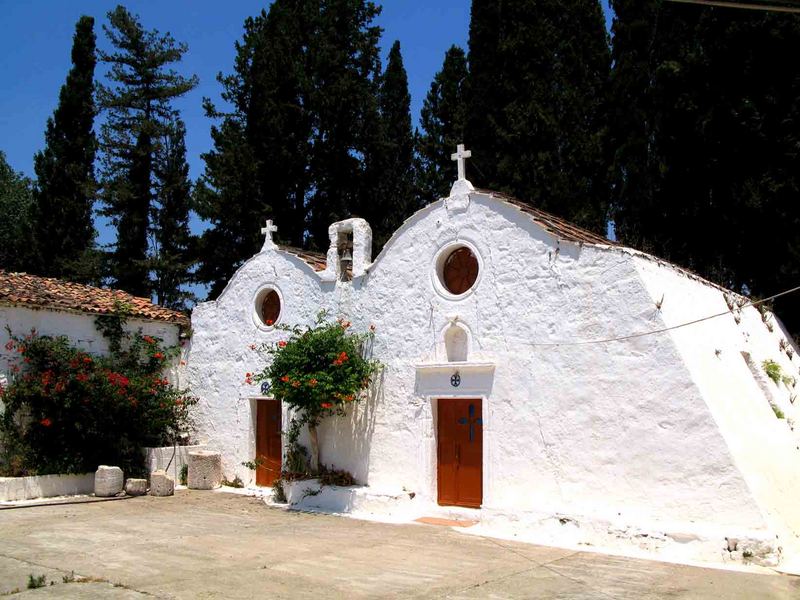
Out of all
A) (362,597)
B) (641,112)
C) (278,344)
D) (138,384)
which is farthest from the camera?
(641,112)

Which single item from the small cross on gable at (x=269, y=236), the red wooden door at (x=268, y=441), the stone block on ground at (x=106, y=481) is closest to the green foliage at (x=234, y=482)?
the red wooden door at (x=268, y=441)

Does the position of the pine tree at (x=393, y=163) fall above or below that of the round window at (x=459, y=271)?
above

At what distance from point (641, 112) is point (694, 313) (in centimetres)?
1007

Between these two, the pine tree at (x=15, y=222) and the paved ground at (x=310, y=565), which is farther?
the pine tree at (x=15, y=222)

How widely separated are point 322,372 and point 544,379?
3.78 metres

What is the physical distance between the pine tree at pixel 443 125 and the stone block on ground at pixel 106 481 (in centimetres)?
1343

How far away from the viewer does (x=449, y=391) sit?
11484 millimetres

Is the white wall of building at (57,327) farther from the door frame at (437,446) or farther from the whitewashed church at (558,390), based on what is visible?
the door frame at (437,446)

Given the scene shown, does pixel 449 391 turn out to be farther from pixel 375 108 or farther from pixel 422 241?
pixel 375 108

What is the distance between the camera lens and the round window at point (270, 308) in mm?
14734

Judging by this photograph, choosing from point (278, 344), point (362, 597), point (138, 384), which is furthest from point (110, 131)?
point (362, 597)

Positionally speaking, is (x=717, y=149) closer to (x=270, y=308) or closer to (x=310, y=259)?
(x=310, y=259)

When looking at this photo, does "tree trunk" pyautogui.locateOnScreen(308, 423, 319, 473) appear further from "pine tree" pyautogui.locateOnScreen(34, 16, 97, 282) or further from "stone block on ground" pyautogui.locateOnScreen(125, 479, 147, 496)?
"pine tree" pyautogui.locateOnScreen(34, 16, 97, 282)

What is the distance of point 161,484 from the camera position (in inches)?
544
